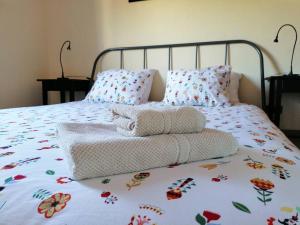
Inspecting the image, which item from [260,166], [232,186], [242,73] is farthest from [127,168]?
[242,73]

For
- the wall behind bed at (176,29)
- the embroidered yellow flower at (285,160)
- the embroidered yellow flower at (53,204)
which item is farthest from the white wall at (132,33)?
the embroidered yellow flower at (53,204)

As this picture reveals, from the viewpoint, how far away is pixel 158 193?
1.78ft

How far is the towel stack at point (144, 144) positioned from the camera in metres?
0.60

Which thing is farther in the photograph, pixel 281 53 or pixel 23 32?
pixel 23 32

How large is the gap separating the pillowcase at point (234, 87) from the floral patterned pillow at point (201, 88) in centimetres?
9

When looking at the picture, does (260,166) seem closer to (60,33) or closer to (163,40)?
(163,40)

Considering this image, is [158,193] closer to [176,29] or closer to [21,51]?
[176,29]

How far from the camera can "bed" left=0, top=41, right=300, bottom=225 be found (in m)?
0.48

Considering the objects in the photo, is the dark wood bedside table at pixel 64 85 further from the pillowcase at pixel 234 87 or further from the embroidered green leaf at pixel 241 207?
the embroidered green leaf at pixel 241 207

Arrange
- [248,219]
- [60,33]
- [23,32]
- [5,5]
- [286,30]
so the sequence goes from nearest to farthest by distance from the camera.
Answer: [248,219] → [286,30] → [5,5] → [23,32] → [60,33]

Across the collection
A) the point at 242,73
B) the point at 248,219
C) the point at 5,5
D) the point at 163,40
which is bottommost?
the point at 248,219

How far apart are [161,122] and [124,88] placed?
1.54 meters

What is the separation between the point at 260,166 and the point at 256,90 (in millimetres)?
1693

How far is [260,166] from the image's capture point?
68cm
